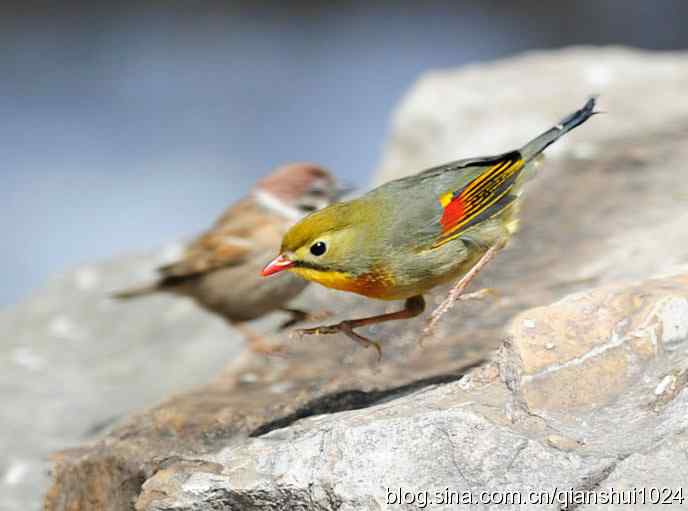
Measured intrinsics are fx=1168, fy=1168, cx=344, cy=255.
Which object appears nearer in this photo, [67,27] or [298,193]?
[298,193]

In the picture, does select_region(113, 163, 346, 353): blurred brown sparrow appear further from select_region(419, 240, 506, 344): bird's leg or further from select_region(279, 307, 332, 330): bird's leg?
select_region(419, 240, 506, 344): bird's leg

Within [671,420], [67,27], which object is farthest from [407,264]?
[67,27]

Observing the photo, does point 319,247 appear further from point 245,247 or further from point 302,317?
point 245,247

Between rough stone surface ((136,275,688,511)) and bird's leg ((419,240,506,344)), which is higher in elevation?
bird's leg ((419,240,506,344))

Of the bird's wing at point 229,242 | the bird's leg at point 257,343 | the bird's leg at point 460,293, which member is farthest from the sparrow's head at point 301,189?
the bird's leg at point 460,293

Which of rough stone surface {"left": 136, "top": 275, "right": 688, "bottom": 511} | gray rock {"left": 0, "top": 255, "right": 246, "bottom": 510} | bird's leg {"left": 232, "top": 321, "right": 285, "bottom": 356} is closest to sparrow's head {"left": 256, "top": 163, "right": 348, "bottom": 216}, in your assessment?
bird's leg {"left": 232, "top": 321, "right": 285, "bottom": 356}

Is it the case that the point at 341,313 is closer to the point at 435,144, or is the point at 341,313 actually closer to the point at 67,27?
the point at 435,144
